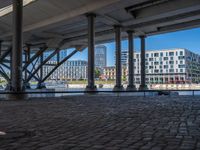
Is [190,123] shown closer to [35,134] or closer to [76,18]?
[35,134]

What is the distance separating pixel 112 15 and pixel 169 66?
6670 cm

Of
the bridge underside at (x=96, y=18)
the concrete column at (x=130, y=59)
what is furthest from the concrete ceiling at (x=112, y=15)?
the concrete column at (x=130, y=59)

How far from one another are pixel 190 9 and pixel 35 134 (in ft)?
96.2

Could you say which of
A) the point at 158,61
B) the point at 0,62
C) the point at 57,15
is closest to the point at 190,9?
the point at 57,15

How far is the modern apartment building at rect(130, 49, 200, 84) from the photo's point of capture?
94.1 meters

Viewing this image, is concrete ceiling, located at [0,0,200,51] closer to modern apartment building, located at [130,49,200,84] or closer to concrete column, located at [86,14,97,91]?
concrete column, located at [86,14,97,91]

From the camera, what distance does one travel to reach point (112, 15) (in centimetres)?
3484

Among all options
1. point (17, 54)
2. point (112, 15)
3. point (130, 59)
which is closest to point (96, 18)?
point (112, 15)

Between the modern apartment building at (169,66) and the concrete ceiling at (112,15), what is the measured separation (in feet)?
169

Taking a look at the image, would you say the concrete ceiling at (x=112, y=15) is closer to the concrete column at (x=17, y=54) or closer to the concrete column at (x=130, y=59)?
the concrete column at (x=130, y=59)

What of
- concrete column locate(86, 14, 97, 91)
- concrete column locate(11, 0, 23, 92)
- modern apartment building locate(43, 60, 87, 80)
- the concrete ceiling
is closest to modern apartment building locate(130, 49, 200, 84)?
modern apartment building locate(43, 60, 87, 80)

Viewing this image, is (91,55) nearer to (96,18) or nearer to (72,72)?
(96,18)

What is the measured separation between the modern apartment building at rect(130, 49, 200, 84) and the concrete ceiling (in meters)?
51.4

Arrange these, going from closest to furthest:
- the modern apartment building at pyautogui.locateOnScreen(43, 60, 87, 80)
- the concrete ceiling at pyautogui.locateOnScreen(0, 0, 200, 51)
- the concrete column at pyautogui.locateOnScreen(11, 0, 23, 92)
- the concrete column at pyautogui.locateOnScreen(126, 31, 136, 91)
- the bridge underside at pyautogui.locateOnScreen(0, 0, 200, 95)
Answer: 1. the concrete column at pyautogui.locateOnScreen(11, 0, 23, 92)
2. the bridge underside at pyautogui.locateOnScreen(0, 0, 200, 95)
3. the concrete ceiling at pyautogui.locateOnScreen(0, 0, 200, 51)
4. the concrete column at pyautogui.locateOnScreen(126, 31, 136, 91)
5. the modern apartment building at pyautogui.locateOnScreen(43, 60, 87, 80)
